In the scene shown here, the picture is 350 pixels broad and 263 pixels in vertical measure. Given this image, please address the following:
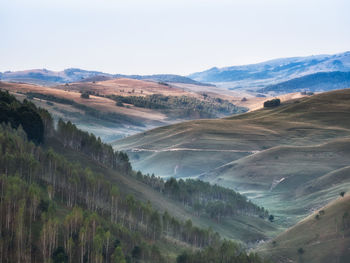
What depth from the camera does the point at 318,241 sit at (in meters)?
138

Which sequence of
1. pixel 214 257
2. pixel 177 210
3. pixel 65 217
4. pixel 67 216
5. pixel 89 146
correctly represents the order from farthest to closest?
pixel 89 146 → pixel 177 210 → pixel 214 257 → pixel 65 217 → pixel 67 216

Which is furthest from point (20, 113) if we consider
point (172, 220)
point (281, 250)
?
point (281, 250)

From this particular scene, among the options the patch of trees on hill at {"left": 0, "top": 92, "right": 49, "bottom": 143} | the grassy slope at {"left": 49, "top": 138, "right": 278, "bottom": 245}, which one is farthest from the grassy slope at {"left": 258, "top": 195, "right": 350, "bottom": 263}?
the patch of trees on hill at {"left": 0, "top": 92, "right": 49, "bottom": 143}

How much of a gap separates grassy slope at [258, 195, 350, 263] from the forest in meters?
17.6

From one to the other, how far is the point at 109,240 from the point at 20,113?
83947 millimetres

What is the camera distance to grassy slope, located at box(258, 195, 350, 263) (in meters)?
129

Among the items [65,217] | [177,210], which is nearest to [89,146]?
[177,210]

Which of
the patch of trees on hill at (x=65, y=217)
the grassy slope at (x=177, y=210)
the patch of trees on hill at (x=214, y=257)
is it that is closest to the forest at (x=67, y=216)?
the patch of trees on hill at (x=65, y=217)

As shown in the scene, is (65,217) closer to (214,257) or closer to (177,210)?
(214,257)

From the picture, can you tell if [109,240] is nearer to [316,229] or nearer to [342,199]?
[316,229]

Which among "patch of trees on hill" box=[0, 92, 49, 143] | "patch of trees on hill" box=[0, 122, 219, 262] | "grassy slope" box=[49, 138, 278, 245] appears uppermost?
"patch of trees on hill" box=[0, 92, 49, 143]

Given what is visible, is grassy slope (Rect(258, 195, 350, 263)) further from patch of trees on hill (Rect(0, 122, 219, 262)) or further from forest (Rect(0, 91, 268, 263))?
patch of trees on hill (Rect(0, 122, 219, 262))

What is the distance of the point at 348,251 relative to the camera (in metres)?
127

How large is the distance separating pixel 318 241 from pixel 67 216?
7039 centimetres
